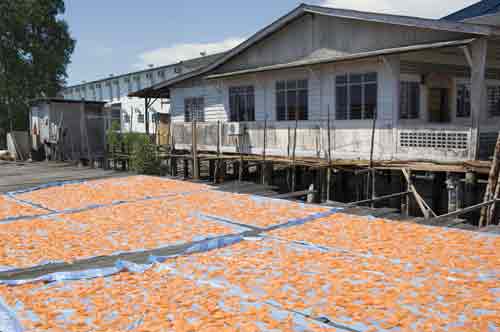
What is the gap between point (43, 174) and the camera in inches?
717

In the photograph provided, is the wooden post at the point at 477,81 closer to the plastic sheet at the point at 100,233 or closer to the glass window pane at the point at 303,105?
the glass window pane at the point at 303,105

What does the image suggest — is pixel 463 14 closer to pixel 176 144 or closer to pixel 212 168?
pixel 212 168

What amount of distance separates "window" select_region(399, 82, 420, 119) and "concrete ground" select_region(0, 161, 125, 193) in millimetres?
10277

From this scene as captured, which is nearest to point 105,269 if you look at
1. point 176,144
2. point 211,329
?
point 211,329

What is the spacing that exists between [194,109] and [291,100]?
20.4 ft

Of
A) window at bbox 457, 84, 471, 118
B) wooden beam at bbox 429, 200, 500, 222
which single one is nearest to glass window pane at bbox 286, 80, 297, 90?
window at bbox 457, 84, 471, 118

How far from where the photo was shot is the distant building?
41016mm

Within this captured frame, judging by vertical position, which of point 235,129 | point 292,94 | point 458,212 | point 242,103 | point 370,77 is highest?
point 370,77

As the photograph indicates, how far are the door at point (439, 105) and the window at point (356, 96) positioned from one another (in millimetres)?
2257

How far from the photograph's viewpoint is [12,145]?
26.4 metres

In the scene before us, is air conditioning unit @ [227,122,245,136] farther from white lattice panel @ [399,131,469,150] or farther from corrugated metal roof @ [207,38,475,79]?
white lattice panel @ [399,131,469,150]

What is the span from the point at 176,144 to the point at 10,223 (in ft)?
40.8

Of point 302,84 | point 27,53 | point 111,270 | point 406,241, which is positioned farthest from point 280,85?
point 27,53

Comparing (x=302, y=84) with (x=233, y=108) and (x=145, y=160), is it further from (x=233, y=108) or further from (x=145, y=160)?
(x=145, y=160)
